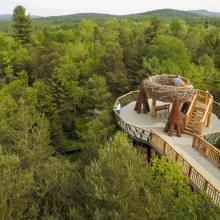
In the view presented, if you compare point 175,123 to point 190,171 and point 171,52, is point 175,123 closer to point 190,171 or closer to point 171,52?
point 190,171

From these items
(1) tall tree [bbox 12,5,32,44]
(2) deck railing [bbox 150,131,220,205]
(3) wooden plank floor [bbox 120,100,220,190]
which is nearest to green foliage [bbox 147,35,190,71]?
(3) wooden plank floor [bbox 120,100,220,190]

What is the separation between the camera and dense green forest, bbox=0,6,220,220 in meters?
16.5

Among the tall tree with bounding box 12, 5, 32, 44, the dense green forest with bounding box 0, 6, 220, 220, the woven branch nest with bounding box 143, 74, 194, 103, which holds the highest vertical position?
the tall tree with bounding box 12, 5, 32, 44

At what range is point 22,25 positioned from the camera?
5756 centimetres

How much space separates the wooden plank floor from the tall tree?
109ft

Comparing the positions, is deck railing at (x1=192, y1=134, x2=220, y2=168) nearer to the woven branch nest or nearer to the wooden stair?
the wooden stair

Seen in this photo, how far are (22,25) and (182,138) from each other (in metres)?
42.0

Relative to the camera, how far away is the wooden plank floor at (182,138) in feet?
62.3

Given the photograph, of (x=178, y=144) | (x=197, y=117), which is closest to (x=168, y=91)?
(x=197, y=117)

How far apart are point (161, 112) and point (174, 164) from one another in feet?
37.3

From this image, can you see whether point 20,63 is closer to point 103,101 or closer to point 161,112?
point 103,101

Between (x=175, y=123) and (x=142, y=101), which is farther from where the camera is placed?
(x=142, y=101)

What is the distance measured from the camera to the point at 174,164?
57.0 ft

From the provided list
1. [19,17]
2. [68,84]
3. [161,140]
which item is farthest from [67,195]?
[19,17]
